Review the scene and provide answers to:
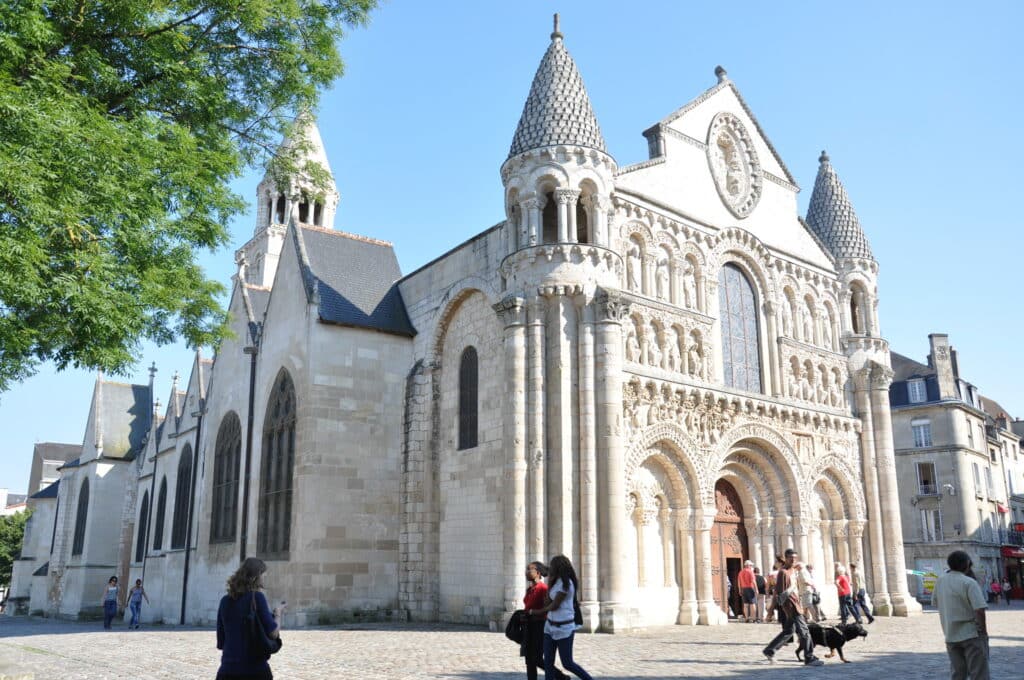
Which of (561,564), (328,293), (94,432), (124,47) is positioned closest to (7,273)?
(124,47)

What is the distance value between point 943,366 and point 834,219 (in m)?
18.7

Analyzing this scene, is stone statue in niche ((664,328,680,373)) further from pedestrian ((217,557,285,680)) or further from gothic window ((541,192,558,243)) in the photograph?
pedestrian ((217,557,285,680))

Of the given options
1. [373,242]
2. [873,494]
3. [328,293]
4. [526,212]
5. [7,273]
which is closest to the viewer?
[7,273]

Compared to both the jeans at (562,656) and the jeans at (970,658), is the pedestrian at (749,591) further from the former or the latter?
the jeans at (970,658)

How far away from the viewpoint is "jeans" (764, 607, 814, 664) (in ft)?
39.8

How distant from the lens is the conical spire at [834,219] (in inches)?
1068

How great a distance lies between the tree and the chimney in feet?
123

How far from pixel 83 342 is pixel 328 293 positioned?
13375mm

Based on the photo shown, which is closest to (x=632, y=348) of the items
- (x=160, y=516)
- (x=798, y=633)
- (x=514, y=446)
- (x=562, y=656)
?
(x=514, y=446)

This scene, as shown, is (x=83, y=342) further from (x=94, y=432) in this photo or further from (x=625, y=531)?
(x=94, y=432)

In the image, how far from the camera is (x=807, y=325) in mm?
25422

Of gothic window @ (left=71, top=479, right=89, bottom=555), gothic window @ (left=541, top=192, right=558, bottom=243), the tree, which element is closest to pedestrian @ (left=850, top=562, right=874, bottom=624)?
gothic window @ (left=541, top=192, right=558, bottom=243)

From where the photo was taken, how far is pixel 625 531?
1800 centimetres

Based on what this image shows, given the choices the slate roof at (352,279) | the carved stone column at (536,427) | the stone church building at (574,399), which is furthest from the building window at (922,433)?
the carved stone column at (536,427)
